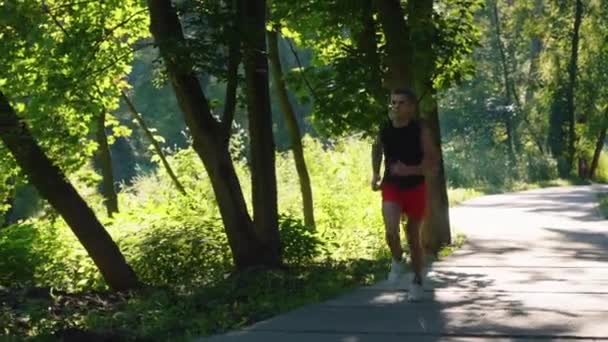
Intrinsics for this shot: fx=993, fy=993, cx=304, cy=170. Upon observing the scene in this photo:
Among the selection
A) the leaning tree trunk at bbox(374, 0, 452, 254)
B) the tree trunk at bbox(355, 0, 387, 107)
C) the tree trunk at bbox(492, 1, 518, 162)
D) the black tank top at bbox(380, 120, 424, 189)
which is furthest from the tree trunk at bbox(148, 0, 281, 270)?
the tree trunk at bbox(492, 1, 518, 162)

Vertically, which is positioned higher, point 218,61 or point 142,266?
point 218,61

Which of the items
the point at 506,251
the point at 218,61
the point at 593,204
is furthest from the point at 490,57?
the point at 218,61

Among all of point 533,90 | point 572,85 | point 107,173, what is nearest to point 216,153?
point 107,173

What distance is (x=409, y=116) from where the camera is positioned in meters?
8.49

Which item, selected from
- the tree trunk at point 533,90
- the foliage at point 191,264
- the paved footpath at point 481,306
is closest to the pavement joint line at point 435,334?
the paved footpath at point 481,306

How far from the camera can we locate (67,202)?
11273 mm

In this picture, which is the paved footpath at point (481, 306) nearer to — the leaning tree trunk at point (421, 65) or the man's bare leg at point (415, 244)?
the man's bare leg at point (415, 244)

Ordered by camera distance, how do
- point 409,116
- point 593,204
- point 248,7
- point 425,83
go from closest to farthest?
point 409,116, point 248,7, point 425,83, point 593,204

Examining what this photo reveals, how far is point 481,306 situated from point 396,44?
17.0ft

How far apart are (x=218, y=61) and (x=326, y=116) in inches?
101

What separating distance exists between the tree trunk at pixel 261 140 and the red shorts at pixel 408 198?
3.32m

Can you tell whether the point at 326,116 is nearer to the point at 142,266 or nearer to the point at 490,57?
the point at 142,266

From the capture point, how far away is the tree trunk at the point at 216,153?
11.3 m

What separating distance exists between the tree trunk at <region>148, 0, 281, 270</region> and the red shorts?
10.3 feet
